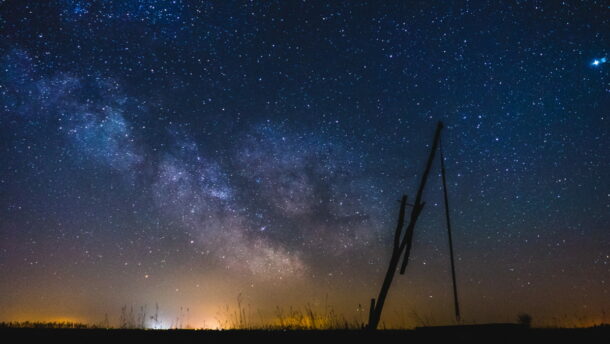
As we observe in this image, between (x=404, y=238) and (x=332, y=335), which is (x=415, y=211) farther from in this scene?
(x=332, y=335)

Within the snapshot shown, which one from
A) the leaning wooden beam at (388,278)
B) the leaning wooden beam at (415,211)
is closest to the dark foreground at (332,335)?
the leaning wooden beam at (388,278)

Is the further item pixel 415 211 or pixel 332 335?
pixel 415 211

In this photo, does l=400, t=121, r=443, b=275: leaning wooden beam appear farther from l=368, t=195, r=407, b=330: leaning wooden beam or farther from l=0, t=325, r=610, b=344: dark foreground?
l=0, t=325, r=610, b=344: dark foreground

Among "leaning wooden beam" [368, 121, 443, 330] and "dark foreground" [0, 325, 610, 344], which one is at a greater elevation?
"leaning wooden beam" [368, 121, 443, 330]

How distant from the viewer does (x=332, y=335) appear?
23.2ft

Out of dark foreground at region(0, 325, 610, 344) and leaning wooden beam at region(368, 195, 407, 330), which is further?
leaning wooden beam at region(368, 195, 407, 330)

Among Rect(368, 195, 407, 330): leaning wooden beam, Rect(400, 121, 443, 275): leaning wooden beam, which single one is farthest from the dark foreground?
Rect(400, 121, 443, 275): leaning wooden beam

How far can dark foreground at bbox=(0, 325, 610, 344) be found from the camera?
591 cm

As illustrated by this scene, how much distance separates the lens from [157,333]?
716 centimetres

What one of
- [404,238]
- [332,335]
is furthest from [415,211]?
[332,335]

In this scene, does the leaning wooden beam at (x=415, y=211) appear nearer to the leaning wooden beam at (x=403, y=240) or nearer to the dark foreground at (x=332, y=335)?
the leaning wooden beam at (x=403, y=240)

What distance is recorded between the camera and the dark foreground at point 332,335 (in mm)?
5905

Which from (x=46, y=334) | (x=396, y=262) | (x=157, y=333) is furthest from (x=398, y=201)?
(x=46, y=334)

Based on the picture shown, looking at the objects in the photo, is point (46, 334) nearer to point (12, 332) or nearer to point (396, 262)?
point (12, 332)
